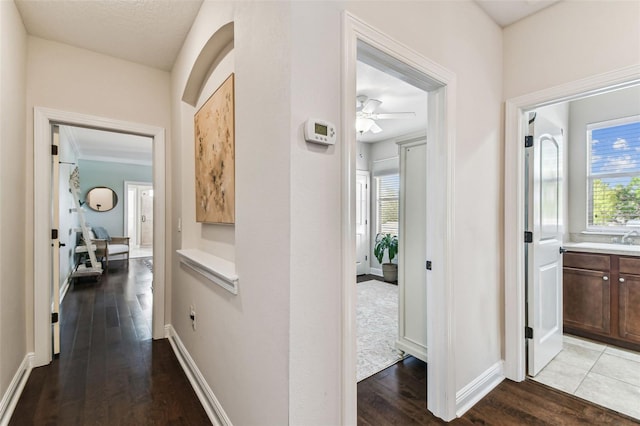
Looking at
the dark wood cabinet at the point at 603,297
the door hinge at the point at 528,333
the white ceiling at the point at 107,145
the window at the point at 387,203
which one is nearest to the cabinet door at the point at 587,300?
the dark wood cabinet at the point at 603,297

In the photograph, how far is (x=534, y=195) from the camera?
7.06 feet

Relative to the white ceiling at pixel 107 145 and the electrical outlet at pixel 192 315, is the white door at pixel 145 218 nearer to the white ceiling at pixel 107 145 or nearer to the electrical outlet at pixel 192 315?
the white ceiling at pixel 107 145

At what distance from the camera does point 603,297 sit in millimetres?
2658

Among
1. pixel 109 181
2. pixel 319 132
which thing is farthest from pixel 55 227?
pixel 109 181

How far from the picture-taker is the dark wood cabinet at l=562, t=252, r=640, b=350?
251 cm

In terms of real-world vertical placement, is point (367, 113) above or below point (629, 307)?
above

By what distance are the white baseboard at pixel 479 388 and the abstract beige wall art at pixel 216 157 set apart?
178 cm

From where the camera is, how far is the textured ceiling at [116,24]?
6.37ft

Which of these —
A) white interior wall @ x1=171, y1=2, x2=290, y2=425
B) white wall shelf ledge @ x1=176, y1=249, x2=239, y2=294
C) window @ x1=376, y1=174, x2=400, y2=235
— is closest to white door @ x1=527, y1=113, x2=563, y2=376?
white interior wall @ x1=171, y1=2, x2=290, y2=425

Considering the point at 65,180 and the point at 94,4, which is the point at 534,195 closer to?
the point at 94,4

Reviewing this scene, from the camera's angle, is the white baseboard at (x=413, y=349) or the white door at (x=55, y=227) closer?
the white baseboard at (x=413, y=349)

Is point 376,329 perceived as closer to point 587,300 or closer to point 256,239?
point 587,300

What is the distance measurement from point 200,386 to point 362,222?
169 inches

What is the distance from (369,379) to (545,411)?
1094 millimetres
